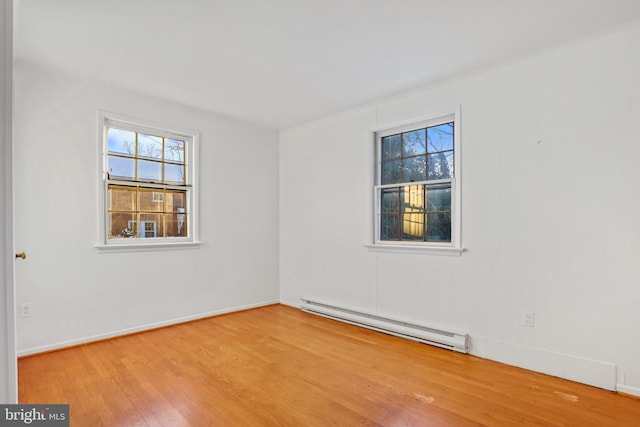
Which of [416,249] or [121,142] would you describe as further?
[121,142]

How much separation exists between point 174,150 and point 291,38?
215 cm

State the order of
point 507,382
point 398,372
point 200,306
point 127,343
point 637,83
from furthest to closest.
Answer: point 200,306
point 127,343
point 398,372
point 507,382
point 637,83

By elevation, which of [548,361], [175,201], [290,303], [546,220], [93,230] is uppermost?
[175,201]

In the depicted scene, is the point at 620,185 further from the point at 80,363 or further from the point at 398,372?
the point at 80,363

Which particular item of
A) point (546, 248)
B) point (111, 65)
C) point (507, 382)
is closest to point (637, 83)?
point (546, 248)

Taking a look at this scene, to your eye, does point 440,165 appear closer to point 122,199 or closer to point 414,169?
point 414,169

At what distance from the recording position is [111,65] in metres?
3.02

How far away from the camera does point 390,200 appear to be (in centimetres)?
385

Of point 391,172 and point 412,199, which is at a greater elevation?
point 391,172

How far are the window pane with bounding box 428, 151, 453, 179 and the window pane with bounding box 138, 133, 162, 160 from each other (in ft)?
9.67

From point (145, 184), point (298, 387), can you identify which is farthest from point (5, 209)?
point (145, 184)

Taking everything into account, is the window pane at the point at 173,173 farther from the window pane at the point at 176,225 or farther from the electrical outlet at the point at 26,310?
the electrical outlet at the point at 26,310

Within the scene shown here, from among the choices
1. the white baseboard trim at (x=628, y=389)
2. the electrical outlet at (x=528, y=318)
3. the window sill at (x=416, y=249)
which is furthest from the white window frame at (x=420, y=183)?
the white baseboard trim at (x=628, y=389)

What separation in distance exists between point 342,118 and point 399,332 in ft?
8.26
